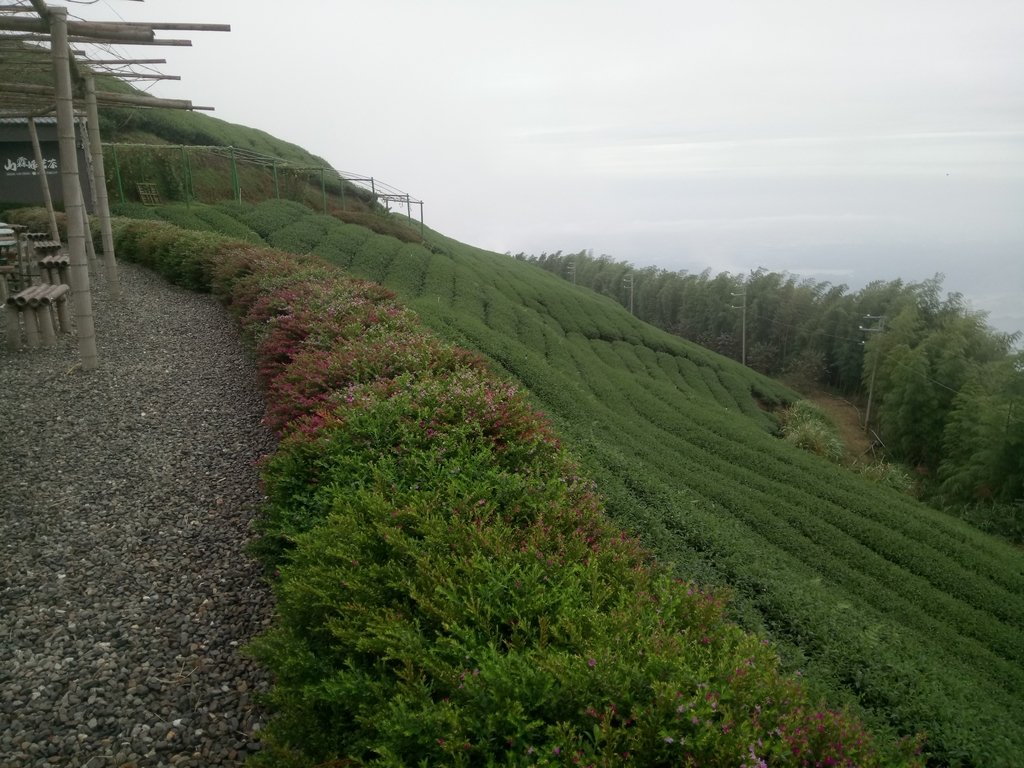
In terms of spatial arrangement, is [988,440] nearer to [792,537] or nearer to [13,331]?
[792,537]

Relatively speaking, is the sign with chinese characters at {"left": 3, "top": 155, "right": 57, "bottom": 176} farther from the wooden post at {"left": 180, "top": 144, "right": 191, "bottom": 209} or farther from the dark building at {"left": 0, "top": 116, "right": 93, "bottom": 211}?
the wooden post at {"left": 180, "top": 144, "right": 191, "bottom": 209}

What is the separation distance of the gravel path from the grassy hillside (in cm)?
387

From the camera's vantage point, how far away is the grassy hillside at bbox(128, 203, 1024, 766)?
5.50 m

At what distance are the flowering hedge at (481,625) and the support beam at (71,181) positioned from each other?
5.60 metres

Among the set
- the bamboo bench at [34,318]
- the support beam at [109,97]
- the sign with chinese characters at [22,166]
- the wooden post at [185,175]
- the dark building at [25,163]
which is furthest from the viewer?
the wooden post at [185,175]

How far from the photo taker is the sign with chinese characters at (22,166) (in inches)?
1033

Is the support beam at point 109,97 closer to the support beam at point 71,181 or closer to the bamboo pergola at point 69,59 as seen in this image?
the bamboo pergola at point 69,59

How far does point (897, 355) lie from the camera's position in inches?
1315

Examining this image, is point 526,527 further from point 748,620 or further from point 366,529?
point 748,620

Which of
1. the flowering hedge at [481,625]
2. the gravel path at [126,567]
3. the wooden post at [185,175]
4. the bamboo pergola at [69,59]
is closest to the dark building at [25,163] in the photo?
the wooden post at [185,175]

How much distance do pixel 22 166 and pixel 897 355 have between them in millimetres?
42039

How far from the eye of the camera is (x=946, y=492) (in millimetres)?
24234

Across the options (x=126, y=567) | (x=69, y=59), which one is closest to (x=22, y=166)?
(x=69, y=59)

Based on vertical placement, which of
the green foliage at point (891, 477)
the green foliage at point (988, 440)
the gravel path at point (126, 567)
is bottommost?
the green foliage at point (891, 477)
